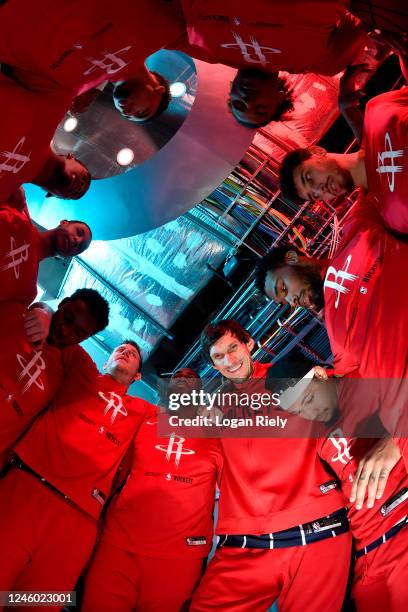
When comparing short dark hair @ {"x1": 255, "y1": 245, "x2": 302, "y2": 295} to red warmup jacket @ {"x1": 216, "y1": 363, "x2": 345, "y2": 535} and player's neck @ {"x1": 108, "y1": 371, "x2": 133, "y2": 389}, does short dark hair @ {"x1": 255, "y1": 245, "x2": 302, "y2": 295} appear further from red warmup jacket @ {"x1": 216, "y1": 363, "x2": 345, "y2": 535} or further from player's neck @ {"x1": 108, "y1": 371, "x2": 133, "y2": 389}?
player's neck @ {"x1": 108, "y1": 371, "x2": 133, "y2": 389}

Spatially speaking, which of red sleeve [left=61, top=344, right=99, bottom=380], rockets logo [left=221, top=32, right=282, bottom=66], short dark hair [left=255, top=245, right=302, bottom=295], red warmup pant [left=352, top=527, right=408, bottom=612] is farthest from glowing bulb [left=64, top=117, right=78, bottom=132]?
red warmup pant [left=352, top=527, right=408, bottom=612]

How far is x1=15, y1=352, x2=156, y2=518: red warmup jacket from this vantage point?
2598mm

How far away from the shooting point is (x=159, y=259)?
3479 mm

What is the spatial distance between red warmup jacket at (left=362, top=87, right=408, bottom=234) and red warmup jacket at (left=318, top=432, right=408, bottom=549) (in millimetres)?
988

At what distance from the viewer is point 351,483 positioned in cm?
233

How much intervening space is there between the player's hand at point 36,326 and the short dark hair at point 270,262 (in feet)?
3.94

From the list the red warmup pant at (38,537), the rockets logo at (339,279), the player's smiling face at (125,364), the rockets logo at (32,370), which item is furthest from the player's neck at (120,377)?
the rockets logo at (339,279)

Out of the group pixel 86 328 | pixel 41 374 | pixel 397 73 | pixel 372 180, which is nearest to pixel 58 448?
pixel 41 374

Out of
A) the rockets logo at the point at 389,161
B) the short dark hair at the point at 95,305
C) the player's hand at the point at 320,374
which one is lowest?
the short dark hair at the point at 95,305

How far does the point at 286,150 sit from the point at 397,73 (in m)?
0.70

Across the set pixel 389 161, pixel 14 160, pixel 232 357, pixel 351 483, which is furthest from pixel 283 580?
pixel 14 160

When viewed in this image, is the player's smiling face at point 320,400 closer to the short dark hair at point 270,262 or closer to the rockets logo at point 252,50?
the short dark hair at point 270,262

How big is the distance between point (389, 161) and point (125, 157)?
1.76 m

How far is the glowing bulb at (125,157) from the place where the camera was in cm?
320
